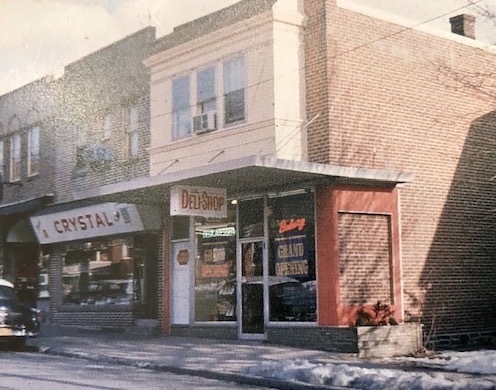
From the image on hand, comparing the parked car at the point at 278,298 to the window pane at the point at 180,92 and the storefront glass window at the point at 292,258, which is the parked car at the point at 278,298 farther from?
the window pane at the point at 180,92

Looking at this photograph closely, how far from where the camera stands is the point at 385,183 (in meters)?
16.2

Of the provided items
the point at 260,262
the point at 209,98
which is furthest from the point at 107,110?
the point at 260,262

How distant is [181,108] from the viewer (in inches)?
731

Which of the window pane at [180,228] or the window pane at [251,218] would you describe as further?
the window pane at [180,228]

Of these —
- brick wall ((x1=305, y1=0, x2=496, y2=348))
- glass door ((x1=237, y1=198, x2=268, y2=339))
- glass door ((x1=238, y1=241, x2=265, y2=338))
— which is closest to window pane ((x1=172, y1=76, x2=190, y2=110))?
glass door ((x1=237, y1=198, x2=268, y2=339))

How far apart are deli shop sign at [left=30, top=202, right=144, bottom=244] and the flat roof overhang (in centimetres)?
231

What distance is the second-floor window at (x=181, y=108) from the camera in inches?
723

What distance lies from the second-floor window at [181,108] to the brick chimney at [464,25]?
7608mm

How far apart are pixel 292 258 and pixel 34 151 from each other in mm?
12705

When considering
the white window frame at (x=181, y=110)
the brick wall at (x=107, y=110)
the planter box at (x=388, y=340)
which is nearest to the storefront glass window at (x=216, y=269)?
the white window frame at (x=181, y=110)

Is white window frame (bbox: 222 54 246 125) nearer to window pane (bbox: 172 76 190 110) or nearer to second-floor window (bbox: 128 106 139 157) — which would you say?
window pane (bbox: 172 76 190 110)

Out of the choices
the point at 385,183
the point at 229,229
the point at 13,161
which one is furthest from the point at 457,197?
the point at 13,161

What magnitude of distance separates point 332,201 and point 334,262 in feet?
4.10

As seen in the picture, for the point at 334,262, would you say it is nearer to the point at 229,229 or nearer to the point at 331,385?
the point at 229,229
